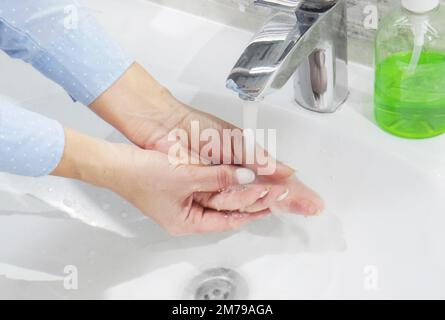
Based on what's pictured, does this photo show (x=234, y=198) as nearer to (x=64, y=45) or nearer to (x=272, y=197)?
(x=272, y=197)

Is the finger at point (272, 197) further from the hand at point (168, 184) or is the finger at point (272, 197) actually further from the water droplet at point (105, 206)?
the water droplet at point (105, 206)

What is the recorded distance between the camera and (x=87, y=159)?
1.99 feet

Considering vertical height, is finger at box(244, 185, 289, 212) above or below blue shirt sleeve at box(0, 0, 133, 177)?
below

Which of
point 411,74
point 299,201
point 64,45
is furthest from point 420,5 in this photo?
point 64,45

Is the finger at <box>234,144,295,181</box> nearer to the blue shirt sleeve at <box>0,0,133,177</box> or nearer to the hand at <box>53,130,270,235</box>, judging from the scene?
the hand at <box>53,130,270,235</box>

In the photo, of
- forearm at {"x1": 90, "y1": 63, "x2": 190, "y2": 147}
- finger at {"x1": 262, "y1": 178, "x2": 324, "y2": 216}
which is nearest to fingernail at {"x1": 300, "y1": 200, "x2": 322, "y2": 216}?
finger at {"x1": 262, "y1": 178, "x2": 324, "y2": 216}

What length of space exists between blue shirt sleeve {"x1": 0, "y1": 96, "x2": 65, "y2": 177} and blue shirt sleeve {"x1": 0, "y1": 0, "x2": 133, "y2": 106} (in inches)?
3.2

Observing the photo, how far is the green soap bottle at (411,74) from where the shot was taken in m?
0.60

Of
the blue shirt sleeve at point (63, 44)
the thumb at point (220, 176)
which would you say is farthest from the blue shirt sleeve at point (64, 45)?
the thumb at point (220, 176)

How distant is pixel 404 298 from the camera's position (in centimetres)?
57

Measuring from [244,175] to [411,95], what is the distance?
5.6 inches

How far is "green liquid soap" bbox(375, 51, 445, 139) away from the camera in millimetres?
613
